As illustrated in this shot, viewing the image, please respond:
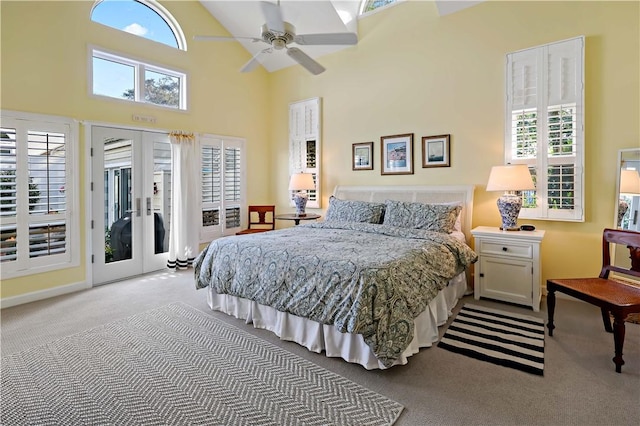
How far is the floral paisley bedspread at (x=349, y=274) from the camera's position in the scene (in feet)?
7.16

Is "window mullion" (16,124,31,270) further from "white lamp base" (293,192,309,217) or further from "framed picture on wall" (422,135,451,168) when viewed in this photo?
"framed picture on wall" (422,135,451,168)

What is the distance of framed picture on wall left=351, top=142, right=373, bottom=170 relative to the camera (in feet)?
16.6

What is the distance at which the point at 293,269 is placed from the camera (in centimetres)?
262

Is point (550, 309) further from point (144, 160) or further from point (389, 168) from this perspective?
point (144, 160)

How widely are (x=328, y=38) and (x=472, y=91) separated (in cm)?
211

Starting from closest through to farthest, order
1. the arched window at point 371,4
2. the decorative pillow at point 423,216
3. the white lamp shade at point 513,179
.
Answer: the white lamp shade at point 513,179, the decorative pillow at point 423,216, the arched window at point 371,4

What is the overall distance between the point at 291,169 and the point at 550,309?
432 cm

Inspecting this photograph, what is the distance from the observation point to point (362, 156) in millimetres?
5137

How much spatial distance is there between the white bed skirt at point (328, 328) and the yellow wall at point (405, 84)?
5.88 feet

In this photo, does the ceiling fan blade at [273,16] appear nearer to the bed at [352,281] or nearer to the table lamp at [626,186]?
the bed at [352,281]

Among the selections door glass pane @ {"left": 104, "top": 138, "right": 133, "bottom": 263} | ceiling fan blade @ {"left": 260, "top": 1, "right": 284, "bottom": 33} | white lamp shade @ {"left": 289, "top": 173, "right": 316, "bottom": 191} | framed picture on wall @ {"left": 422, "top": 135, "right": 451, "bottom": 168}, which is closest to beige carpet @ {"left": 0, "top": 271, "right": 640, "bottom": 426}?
door glass pane @ {"left": 104, "top": 138, "right": 133, "bottom": 263}

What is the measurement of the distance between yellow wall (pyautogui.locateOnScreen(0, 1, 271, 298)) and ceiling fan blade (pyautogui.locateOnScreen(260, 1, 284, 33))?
2.67m

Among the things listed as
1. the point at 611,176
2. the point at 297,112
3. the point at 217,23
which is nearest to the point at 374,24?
the point at 297,112

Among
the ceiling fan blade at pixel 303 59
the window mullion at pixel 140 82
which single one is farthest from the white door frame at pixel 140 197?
the ceiling fan blade at pixel 303 59
